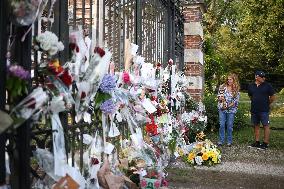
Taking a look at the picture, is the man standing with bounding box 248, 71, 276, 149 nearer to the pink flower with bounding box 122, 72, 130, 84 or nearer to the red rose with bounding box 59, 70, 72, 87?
the pink flower with bounding box 122, 72, 130, 84

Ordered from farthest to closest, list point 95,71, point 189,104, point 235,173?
point 189,104, point 235,173, point 95,71

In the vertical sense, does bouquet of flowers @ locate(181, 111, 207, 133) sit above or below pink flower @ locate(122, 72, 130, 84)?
below

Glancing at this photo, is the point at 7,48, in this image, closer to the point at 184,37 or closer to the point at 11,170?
the point at 11,170

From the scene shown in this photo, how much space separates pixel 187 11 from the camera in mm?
10703

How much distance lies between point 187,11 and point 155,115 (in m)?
5.20

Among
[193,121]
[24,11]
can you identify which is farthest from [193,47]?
[24,11]

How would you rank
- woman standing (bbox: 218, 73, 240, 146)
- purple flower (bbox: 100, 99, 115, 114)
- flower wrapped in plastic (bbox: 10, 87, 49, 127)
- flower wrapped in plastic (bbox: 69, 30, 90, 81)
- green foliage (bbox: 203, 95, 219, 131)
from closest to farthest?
flower wrapped in plastic (bbox: 10, 87, 49, 127)
flower wrapped in plastic (bbox: 69, 30, 90, 81)
purple flower (bbox: 100, 99, 115, 114)
woman standing (bbox: 218, 73, 240, 146)
green foliage (bbox: 203, 95, 219, 131)

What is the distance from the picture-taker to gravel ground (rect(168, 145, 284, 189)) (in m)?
5.95

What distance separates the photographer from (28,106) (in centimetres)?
228

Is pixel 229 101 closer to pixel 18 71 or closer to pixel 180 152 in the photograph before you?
pixel 180 152

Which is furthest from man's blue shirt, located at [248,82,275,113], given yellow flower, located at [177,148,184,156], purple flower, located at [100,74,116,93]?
purple flower, located at [100,74,116,93]

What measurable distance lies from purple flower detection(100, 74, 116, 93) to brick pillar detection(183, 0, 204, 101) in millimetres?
7279

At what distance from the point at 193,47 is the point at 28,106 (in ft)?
28.8

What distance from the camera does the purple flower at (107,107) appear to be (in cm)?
358
